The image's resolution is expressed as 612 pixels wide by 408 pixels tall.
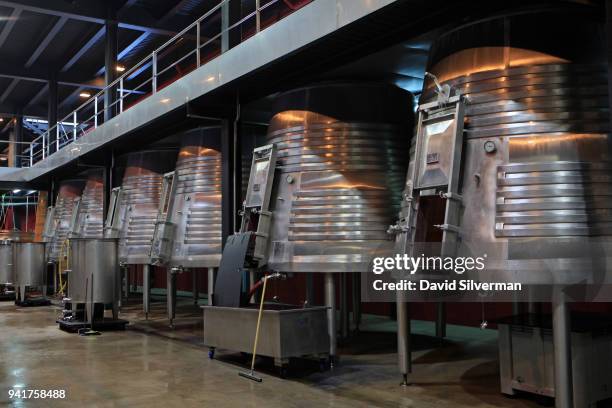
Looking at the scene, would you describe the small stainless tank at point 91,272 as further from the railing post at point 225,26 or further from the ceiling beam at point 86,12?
the ceiling beam at point 86,12

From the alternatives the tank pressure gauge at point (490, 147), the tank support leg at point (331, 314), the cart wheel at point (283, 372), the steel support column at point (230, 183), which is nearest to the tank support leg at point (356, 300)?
the steel support column at point (230, 183)

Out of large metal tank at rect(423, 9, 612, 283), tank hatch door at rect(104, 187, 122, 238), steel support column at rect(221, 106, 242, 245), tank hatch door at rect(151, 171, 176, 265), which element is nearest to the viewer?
large metal tank at rect(423, 9, 612, 283)

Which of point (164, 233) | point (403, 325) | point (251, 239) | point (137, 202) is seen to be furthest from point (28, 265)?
point (403, 325)

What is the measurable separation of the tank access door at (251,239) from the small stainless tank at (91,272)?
335cm

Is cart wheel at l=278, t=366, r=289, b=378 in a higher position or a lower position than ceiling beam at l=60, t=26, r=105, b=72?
lower

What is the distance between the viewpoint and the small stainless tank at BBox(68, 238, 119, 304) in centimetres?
1019

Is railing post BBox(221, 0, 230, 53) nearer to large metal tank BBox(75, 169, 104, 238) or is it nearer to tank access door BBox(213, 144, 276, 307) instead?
tank access door BBox(213, 144, 276, 307)

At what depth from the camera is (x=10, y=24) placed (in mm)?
17453

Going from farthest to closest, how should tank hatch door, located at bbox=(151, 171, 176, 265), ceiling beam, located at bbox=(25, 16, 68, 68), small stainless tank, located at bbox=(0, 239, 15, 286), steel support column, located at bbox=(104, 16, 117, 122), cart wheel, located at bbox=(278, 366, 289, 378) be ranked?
ceiling beam, located at bbox=(25, 16, 68, 68) → small stainless tank, located at bbox=(0, 239, 15, 286) → steel support column, located at bbox=(104, 16, 117, 122) → tank hatch door, located at bbox=(151, 171, 176, 265) → cart wheel, located at bbox=(278, 366, 289, 378)

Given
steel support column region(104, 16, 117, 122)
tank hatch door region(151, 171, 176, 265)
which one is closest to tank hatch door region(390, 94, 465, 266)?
tank hatch door region(151, 171, 176, 265)

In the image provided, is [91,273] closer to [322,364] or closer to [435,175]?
[322,364]

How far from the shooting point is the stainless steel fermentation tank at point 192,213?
32.7 feet

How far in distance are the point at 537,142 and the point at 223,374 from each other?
4198mm

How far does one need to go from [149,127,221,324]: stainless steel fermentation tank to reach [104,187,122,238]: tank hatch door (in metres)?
2.65
